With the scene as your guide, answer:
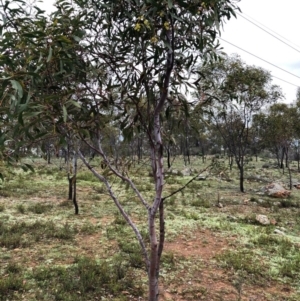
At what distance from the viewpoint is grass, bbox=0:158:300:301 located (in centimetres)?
464

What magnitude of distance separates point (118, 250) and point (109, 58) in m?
4.53

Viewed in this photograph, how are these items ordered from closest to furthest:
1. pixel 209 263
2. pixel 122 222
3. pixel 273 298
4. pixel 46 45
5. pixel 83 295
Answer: pixel 46 45, pixel 83 295, pixel 273 298, pixel 209 263, pixel 122 222

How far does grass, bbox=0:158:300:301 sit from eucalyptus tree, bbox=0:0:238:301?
2.36 feet

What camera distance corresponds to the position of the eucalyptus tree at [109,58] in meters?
2.07

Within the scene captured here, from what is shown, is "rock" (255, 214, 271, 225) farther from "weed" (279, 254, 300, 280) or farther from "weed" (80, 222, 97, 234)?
"weed" (80, 222, 97, 234)

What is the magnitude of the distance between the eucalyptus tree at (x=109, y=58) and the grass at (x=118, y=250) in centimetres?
72

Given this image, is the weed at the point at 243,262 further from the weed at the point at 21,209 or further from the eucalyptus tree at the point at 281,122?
the eucalyptus tree at the point at 281,122

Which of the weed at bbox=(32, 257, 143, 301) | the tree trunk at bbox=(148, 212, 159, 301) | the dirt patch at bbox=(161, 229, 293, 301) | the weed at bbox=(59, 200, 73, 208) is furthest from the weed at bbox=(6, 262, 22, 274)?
the weed at bbox=(59, 200, 73, 208)

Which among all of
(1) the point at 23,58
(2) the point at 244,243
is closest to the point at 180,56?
(1) the point at 23,58

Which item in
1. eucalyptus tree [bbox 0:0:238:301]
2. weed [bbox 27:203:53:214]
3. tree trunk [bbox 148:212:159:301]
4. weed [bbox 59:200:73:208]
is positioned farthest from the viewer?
weed [bbox 59:200:73:208]

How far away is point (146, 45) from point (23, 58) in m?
0.89

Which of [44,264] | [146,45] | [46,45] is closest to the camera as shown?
[46,45]

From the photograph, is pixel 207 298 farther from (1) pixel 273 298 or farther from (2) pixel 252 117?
(2) pixel 252 117

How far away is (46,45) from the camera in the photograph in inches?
82.5
